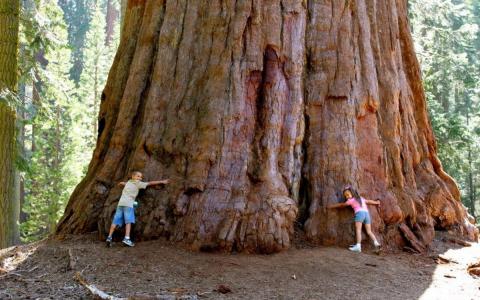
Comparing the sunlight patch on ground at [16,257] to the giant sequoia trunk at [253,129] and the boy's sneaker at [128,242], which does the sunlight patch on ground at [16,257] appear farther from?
the boy's sneaker at [128,242]

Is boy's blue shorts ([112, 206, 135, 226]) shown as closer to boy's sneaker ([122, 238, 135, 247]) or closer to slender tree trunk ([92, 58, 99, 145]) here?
boy's sneaker ([122, 238, 135, 247])

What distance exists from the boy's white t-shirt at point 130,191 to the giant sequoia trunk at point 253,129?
18cm

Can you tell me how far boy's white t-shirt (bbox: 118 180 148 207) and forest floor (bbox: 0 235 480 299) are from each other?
21.9 inches

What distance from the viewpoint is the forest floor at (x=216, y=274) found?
480 cm

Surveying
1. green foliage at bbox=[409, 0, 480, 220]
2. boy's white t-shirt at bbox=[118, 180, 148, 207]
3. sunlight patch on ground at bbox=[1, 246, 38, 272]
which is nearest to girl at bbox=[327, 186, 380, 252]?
boy's white t-shirt at bbox=[118, 180, 148, 207]

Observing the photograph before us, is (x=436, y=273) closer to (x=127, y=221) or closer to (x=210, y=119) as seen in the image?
(x=210, y=119)

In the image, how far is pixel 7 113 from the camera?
9117mm

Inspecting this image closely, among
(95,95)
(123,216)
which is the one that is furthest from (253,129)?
(95,95)

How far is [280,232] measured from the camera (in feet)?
20.1

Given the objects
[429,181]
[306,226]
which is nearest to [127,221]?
[306,226]

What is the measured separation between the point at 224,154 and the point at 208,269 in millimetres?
1700

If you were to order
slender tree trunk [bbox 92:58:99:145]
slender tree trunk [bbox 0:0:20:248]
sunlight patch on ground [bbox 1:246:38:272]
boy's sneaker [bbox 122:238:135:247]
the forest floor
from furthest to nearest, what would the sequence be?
slender tree trunk [bbox 92:58:99:145]
slender tree trunk [bbox 0:0:20:248]
boy's sneaker [bbox 122:238:135:247]
sunlight patch on ground [bbox 1:246:38:272]
the forest floor

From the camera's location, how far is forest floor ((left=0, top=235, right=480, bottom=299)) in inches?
189

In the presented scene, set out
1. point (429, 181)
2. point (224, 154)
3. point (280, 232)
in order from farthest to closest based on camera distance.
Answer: point (429, 181) → point (224, 154) → point (280, 232)
